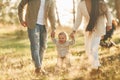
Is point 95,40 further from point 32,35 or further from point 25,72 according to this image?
point 25,72

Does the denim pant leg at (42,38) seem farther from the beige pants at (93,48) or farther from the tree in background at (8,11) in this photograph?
the tree in background at (8,11)

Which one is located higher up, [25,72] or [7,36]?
[25,72]

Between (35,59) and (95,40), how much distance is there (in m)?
1.45

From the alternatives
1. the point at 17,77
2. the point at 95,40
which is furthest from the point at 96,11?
the point at 17,77

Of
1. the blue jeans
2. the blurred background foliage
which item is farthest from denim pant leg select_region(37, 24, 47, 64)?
the blurred background foliage

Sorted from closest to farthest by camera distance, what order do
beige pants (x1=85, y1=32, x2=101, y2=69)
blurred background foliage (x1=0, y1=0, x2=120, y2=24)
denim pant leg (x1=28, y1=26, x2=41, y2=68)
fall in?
beige pants (x1=85, y1=32, x2=101, y2=69), denim pant leg (x1=28, y1=26, x2=41, y2=68), blurred background foliage (x1=0, y1=0, x2=120, y2=24)

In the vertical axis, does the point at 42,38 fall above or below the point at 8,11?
above

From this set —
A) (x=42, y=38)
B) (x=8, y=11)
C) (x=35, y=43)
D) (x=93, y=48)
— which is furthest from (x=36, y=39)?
(x=8, y=11)

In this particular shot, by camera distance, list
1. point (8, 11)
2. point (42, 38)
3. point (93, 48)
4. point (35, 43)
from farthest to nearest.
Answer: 1. point (8, 11)
2. point (42, 38)
3. point (35, 43)
4. point (93, 48)

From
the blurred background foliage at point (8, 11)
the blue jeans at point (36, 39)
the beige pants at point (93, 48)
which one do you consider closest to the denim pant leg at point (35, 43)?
the blue jeans at point (36, 39)

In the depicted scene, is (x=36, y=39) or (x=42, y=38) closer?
(x=36, y=39)

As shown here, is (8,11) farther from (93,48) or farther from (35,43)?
(93,48)

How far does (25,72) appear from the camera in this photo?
11.9m

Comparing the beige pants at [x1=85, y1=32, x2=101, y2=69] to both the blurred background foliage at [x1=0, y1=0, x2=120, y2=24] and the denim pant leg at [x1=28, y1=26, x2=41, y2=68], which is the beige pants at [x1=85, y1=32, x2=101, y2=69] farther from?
the blurred background foliage at [x1=0, y1=0, x2=120, y2=24]
